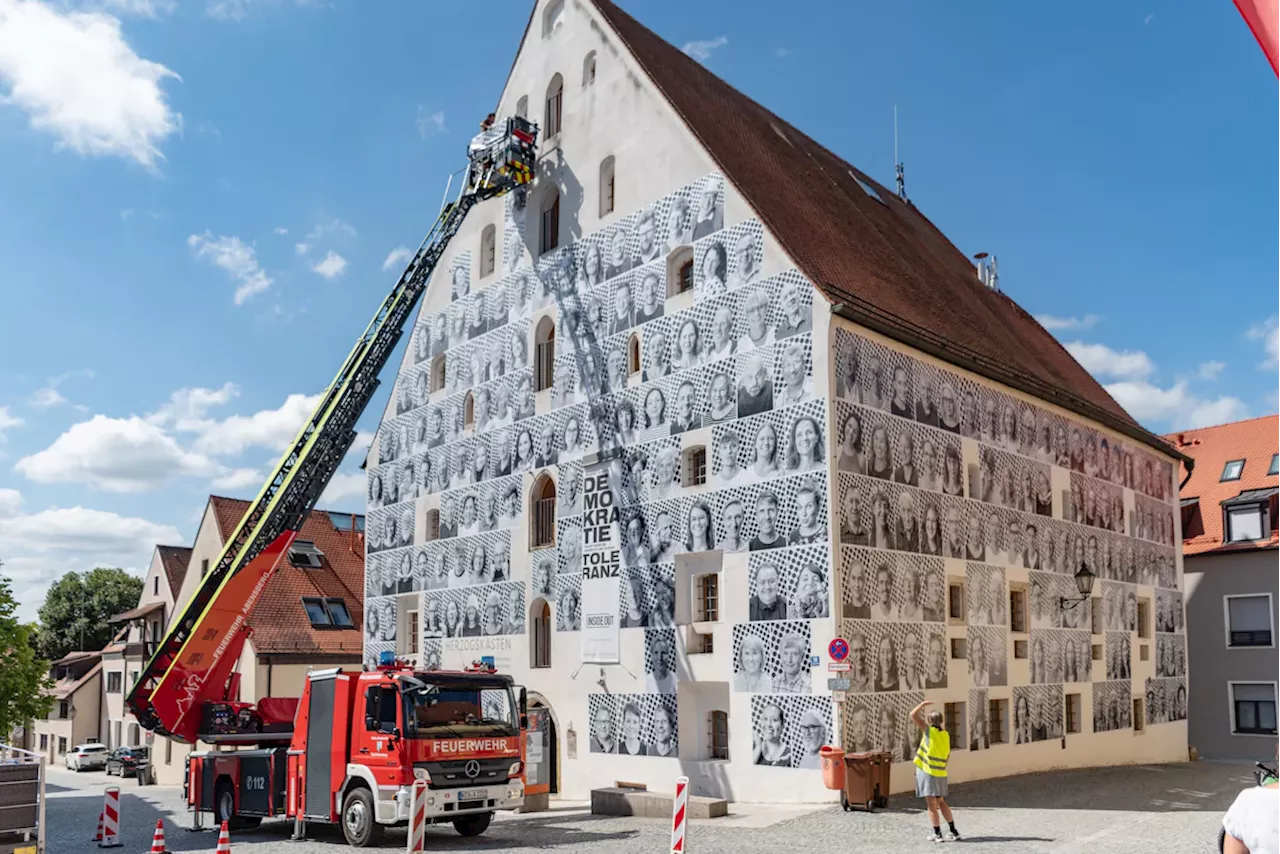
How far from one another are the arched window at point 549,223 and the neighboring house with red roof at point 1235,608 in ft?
70.2

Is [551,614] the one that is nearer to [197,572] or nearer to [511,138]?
[511,138]

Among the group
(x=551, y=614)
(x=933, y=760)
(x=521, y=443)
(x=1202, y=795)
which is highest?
(x=521, y=443)

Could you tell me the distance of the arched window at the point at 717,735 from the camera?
A: 930 inches

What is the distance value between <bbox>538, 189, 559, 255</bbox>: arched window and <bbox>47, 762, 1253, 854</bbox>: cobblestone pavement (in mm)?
13430

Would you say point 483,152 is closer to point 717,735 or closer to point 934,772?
point 717,735

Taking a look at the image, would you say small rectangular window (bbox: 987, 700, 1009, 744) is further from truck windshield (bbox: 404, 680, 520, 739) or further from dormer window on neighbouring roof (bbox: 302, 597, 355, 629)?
dormer window on neighbouring roof (bbox: 302, 597, 355, 629)

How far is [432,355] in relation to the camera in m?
33.4

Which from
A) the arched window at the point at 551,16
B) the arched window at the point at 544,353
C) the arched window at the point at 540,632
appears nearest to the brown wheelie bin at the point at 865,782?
the arched window at the point at 540,632

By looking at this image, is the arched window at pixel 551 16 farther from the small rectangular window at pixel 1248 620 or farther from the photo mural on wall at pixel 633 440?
the small rectangular window at pixel 1248 620

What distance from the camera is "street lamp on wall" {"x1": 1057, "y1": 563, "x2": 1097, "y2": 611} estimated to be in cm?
2777

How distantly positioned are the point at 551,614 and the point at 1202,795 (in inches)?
540

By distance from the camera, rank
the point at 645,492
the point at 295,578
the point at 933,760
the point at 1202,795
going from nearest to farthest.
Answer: the point at 933,760, the point at 1202,795, the point at 645,492, the point at 295,578

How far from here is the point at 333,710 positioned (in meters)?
18.8

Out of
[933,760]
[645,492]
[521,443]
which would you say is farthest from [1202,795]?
[521,443]
